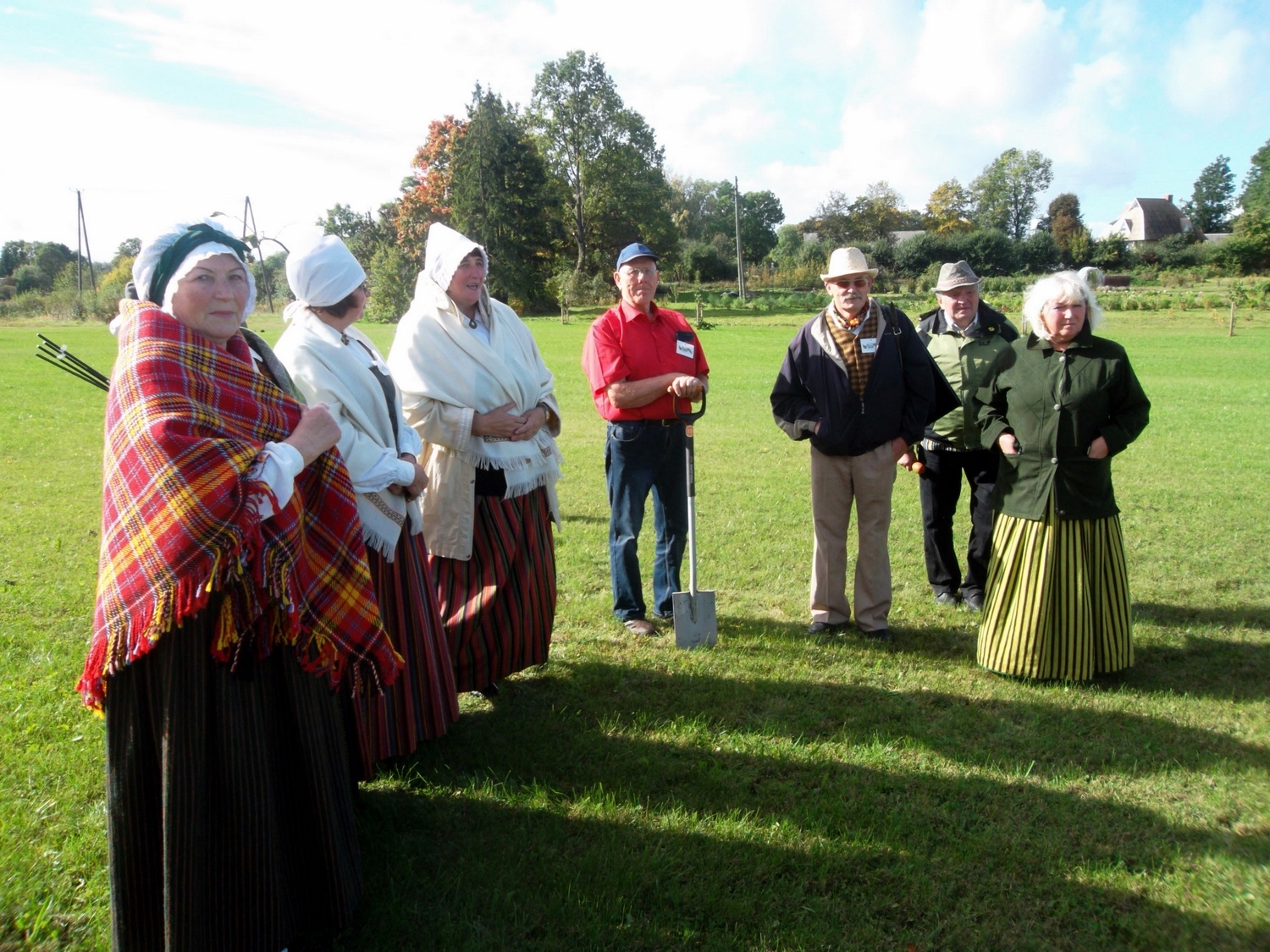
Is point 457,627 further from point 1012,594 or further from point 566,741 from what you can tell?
point 1012,594

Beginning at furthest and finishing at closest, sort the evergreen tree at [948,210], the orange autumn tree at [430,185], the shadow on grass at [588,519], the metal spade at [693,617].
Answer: the evergreen tree at [948,210]
the orange autumn tree at [430,185]
the shadow on grass at [588,519]
the metal spade at [693,617]

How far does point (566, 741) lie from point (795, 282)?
50361 mm

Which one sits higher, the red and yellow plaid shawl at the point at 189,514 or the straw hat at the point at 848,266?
the straw hat at the point at 848,266

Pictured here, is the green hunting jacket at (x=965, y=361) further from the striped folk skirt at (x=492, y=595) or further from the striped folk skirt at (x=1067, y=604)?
the striped folk skirt at (x=492, y=595)

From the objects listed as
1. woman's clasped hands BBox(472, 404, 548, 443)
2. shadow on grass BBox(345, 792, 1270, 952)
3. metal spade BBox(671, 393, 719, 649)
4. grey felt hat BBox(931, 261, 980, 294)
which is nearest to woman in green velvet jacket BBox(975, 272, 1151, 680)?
grey felt hat BBox(931, 261, 980, 294)

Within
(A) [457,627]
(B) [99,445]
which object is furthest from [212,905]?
(B) [99,445]

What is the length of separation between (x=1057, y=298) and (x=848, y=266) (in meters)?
1.06

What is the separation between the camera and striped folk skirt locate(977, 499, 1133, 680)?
4.47 metres

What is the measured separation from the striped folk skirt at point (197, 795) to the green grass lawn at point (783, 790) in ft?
1.69

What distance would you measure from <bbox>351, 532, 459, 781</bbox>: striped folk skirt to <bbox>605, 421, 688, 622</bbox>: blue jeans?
171 centimetres

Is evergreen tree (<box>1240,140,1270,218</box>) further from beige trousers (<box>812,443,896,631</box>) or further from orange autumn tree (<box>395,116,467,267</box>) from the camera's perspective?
beige trousers (<box>812,443,896,631</box>)

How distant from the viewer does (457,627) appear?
421 cm

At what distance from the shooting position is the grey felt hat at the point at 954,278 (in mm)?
5566

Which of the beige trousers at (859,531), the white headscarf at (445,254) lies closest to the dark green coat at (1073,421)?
the beige trousers at (859,531)
